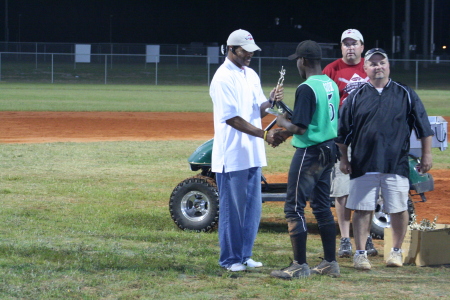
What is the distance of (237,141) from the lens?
5738mm

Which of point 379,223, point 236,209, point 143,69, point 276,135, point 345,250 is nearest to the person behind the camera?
point 276,135

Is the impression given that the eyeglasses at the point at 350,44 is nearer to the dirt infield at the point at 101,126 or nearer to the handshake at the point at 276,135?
the handshake at the point at 276,135

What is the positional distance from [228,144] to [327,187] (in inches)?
35.5

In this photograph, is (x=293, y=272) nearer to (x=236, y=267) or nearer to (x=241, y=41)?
(x=236, y=267)

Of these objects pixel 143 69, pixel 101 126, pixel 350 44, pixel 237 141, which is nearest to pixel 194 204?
pixel 237 141

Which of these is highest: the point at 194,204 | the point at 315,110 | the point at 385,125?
the point at 315,110

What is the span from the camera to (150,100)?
29391 mm

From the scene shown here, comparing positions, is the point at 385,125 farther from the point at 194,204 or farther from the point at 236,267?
the point at 194,204

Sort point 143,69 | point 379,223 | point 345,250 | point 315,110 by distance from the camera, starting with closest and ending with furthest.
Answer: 1. point 315,110
2. point 345,250
3. point 379,223
4. point 143,69

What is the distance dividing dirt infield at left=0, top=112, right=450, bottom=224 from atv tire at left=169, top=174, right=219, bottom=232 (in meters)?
5.93

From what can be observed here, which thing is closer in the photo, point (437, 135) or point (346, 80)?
point (346, 80)

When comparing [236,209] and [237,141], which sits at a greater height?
[237,141]

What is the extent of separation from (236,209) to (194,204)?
5.98 ft

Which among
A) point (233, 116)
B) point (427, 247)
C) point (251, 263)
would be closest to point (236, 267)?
point (251, 263)
